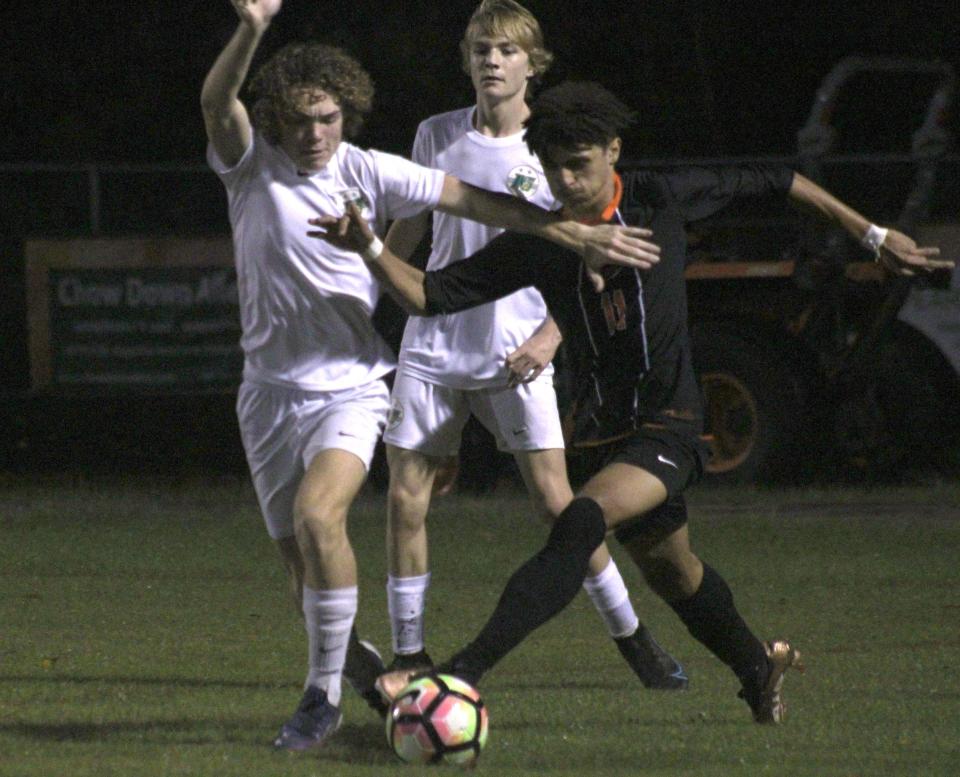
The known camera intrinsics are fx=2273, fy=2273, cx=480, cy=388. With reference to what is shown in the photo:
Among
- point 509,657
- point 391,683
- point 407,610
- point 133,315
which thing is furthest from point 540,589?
point 133,315

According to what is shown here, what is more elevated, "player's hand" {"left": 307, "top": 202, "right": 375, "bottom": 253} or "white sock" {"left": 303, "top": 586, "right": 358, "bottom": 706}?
"player's hand" {"left": 307, "top": 202, "right": 375, "bottom": 253}

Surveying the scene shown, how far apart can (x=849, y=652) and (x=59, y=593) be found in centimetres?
375

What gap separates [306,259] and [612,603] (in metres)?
1.74

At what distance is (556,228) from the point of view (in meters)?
6.39

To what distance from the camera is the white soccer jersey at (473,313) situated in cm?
762

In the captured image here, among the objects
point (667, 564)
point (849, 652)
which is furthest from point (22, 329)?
point (667, 564)

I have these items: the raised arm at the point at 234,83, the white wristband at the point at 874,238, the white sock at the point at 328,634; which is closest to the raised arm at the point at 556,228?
the raised arm at the point at 234,83

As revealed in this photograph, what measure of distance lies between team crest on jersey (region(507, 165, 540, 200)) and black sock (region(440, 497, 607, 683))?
5.25ft

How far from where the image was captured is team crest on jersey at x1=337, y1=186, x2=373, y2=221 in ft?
21.8

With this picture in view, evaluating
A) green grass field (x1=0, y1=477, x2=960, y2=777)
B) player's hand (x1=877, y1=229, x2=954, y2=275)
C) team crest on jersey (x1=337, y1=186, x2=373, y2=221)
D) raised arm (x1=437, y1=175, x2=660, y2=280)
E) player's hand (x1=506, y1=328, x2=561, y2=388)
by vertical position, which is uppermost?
raised arm (x1=437, y1=175, x2=660, y2=280)

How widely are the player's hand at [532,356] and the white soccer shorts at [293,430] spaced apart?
2.18ft

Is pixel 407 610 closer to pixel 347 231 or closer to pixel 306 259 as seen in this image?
pixel 306 259

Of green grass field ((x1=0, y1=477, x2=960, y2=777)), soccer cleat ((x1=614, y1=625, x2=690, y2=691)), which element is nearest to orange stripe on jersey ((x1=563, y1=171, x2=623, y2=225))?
green grass field ((x1=0, y1=477, x2=960, y2=777))

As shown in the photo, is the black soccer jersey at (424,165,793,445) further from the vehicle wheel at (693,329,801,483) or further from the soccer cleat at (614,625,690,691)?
the vehicle wheel at (693,329,801,483)
